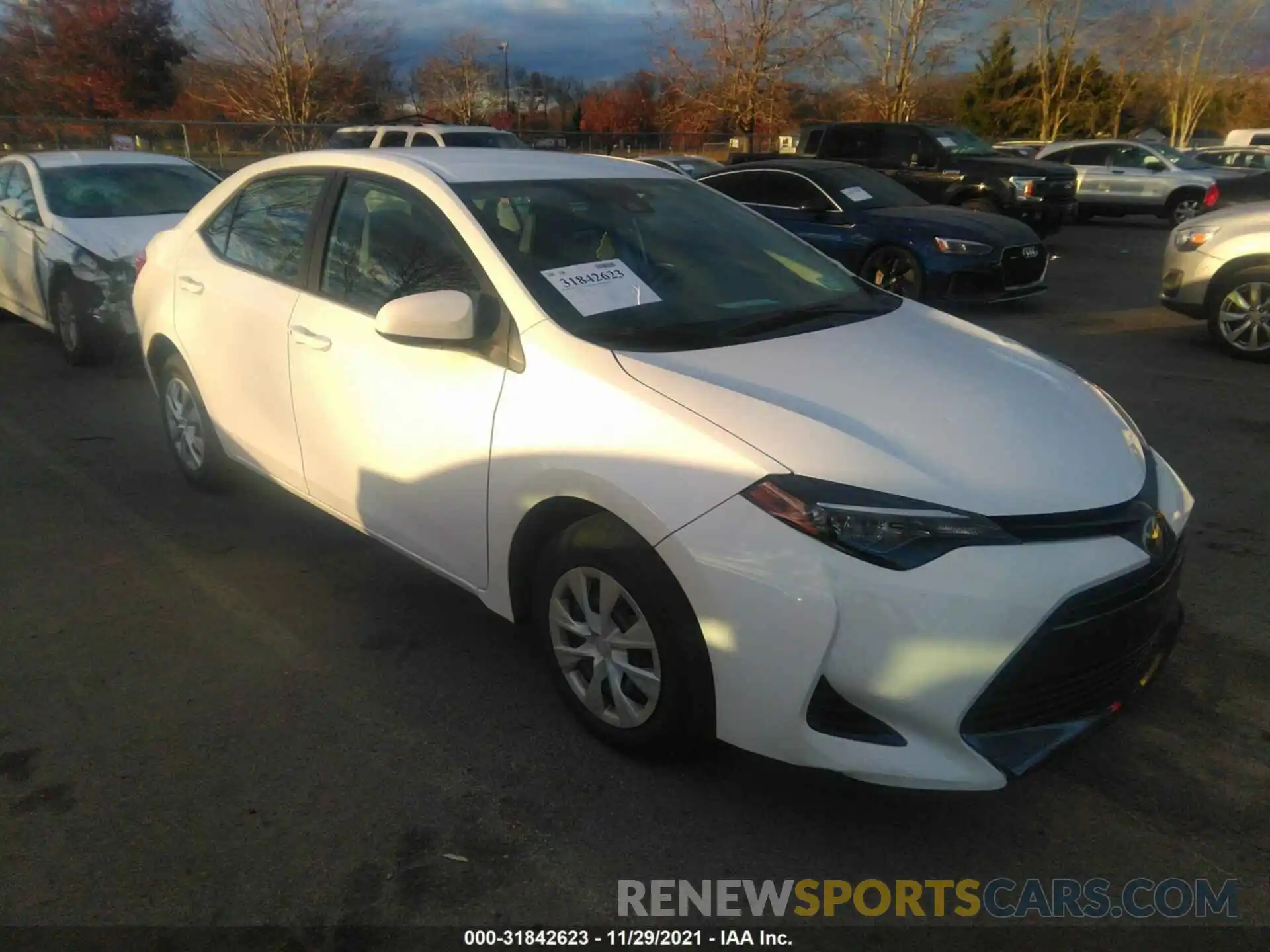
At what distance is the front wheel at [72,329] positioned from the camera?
290 inches

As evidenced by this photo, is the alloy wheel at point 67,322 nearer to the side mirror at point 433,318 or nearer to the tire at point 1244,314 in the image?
the side mirror at point 433,318

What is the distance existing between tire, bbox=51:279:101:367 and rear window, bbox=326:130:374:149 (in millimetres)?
9435

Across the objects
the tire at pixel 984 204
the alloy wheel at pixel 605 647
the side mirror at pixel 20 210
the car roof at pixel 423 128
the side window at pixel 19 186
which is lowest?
the alloy wheel at pixel 605 647

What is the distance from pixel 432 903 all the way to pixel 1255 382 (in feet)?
23.3

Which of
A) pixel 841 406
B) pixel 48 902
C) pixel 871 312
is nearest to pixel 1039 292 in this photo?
pixel 871 312

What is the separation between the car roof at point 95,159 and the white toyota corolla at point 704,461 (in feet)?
17.6

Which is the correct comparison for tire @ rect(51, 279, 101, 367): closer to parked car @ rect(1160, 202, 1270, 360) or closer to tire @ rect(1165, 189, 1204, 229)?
parked car @ rect(1160, 202, 1270, 360)

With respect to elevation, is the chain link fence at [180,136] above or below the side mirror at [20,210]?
above

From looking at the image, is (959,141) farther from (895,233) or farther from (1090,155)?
(1090,155)

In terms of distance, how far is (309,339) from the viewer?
365 centimetres

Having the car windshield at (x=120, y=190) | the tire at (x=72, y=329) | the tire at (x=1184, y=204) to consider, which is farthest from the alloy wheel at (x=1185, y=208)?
the tire at (x=72, y=329)

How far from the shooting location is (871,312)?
141 inches

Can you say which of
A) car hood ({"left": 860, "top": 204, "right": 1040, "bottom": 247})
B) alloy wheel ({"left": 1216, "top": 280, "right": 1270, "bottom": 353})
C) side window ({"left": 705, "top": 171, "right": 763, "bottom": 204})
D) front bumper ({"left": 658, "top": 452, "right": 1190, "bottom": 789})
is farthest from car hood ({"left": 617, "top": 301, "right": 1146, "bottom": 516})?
side window ({"left": 705, "top": 171, "right": 763, "bottom": 204})

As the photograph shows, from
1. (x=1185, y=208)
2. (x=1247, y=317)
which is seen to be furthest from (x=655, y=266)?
(x=1185, y=208)
